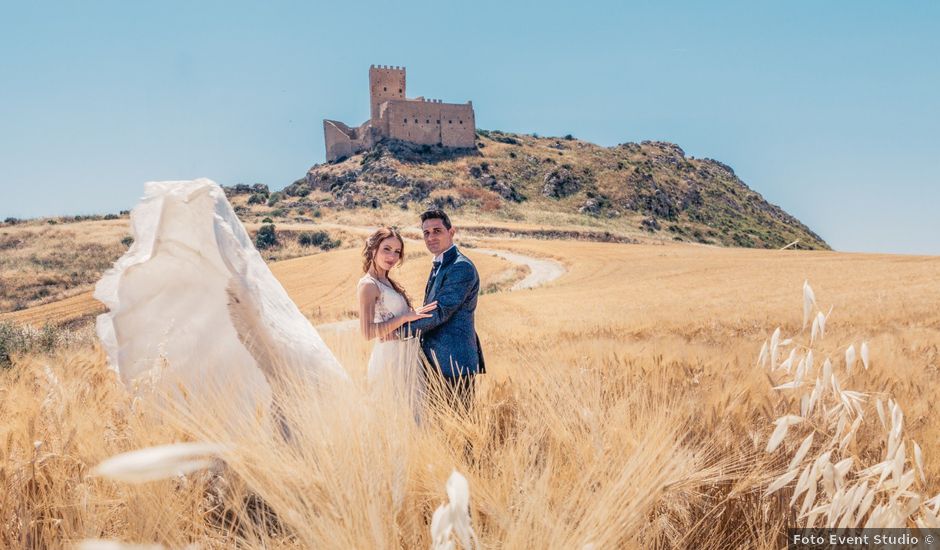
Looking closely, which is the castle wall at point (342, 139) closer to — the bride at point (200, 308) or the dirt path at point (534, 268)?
the dirt path at point (534, 268)

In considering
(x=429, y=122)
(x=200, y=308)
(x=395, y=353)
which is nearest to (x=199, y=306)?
(x=200, y=308)

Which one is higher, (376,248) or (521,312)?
(376,248)

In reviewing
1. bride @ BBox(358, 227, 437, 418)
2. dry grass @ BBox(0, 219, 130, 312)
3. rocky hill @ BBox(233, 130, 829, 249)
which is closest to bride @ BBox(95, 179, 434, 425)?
bride @ BBox(358, 227, 437, 418)

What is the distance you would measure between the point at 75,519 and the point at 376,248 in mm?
2396

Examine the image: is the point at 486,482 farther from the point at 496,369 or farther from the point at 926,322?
the point at 926,322

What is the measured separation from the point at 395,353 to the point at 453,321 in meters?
0.51

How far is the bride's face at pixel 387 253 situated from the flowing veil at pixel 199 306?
3.36 ft

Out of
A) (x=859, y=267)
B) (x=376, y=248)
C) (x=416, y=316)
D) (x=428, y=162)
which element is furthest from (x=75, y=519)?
(x=428, y=162)

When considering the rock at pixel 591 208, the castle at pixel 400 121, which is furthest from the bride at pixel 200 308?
the castle at pixel 400 121

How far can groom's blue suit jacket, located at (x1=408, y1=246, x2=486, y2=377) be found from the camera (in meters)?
3.41

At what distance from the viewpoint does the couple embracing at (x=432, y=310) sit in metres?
3.32

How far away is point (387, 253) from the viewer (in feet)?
12.1

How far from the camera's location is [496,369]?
12.8 ft

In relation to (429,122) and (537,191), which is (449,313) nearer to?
(537,191)
